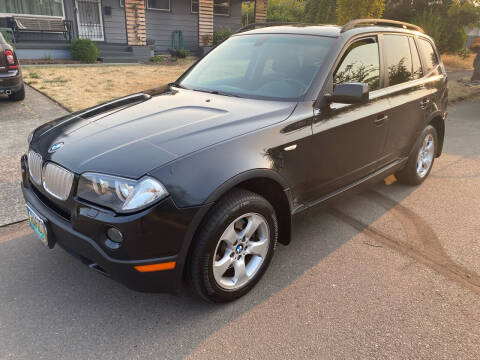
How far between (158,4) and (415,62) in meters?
15.2

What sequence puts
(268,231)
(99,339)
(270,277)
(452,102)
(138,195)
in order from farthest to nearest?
(452,102), (270,277), (268,231), (99,339), (138,195)

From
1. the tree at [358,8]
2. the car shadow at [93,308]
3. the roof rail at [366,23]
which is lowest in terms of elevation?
the car shadow at [93,308]

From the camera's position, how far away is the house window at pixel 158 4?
54.0 ft

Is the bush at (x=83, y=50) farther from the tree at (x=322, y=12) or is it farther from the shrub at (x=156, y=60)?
the tree at (x=322, y=12)

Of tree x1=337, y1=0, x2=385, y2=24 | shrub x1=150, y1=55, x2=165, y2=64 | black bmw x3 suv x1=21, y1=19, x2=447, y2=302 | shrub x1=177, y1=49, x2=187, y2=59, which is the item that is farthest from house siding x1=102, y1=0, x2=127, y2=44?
Result: black bmw x3 suv x1=21, y1=19, x2=447, y2=302

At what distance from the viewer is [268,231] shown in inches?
104

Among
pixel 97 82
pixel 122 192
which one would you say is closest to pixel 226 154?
pixel 122 192

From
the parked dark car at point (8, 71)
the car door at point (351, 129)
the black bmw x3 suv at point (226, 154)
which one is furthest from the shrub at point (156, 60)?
the car door at point (351, 129)

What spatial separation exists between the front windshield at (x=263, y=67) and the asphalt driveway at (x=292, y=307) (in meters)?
1.33

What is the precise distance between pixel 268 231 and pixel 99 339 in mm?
1246

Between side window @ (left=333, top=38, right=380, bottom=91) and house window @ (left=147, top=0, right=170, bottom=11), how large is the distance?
50.0 ft

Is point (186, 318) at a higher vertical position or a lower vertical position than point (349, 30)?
lower

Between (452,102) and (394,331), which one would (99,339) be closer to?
(394,331)

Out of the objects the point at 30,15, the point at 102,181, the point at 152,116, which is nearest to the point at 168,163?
the point at 102,181
